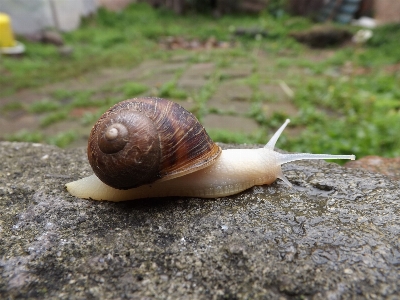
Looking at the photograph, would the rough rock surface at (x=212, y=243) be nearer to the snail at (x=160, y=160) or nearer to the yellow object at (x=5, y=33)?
the snail at (x=160, y=160)

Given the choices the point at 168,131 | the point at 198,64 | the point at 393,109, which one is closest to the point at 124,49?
the point at 198,64

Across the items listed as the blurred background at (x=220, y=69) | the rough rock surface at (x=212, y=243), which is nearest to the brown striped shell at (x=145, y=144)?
the rough rock surface at (x=212, y=243)

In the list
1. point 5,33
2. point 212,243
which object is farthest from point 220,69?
point 212,243

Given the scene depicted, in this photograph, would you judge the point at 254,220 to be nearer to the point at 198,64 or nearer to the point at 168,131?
the point at 168,131

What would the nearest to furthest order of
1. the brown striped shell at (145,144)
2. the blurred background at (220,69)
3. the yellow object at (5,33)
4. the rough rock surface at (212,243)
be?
the rough rock surface at (212,243)
the brown striped shell at (145,144)
the blurred background at (220,69)
the yellow object at (5,33)

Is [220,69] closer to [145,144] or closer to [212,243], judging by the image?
[145,144]
